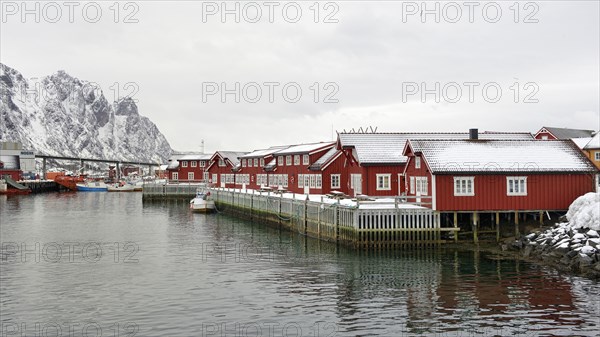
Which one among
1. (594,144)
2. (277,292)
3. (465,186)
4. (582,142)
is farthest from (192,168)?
(277,292)

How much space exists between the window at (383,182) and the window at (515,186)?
42.0 feet

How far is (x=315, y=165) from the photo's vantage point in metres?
59.2

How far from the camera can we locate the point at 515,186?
3872cm

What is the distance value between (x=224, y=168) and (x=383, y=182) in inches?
2003

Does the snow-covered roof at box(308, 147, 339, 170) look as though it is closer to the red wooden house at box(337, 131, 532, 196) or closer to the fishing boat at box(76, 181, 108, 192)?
the red wooden house at box(337, 131, 532, 196)

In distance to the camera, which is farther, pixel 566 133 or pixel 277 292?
pixel 566 133

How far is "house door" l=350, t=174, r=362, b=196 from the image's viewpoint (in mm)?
51656

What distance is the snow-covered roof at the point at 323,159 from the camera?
58.0 meters

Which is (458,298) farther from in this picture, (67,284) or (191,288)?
(67,284)

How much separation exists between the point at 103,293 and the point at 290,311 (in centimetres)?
885

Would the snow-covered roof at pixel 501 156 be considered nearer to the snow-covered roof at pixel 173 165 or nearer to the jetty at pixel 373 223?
the jetty at pixel 373 223

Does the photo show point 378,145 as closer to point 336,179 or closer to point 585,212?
point 336,179

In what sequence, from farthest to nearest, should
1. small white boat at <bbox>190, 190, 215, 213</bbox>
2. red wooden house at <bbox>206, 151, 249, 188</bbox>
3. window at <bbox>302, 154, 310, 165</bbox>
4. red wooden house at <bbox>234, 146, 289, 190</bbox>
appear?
red wooden house at <bbox>206, 151, 249, 188</bbox> < red wooden house at <bbox>234, 146, 289, 190</bbox> < small white boat at <bbox>190, 190, 215, 213</bbox> < window at <bbox>302, 154, 310, 165</bbox>

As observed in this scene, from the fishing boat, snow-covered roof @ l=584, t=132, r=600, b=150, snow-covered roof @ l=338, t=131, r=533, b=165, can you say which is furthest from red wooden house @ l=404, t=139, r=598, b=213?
the fishing boat
